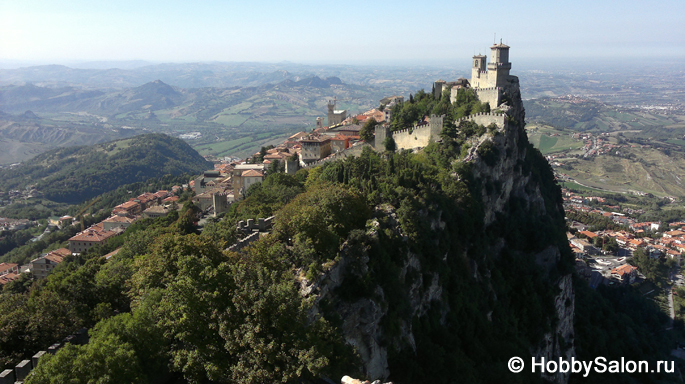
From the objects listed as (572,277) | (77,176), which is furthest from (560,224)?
(77,176)

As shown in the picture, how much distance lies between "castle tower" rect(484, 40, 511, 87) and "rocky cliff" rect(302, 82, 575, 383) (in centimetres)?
200

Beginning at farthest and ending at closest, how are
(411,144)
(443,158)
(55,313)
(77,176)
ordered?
(77,176) → (411,144) → (443,158) → (55,313)

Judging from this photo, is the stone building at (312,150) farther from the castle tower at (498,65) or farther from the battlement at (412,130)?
the castle tower at (498,65)

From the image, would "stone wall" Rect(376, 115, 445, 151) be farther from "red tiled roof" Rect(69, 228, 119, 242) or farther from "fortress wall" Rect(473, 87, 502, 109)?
"red tiled roof" Rect(69, 228, 119, 242)

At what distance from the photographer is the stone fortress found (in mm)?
49344

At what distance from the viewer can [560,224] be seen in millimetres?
58219

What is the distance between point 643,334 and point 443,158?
35.0 meters

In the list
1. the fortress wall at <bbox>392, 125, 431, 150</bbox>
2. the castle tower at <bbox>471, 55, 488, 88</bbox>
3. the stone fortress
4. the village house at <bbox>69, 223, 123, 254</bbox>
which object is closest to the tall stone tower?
the stone fortress

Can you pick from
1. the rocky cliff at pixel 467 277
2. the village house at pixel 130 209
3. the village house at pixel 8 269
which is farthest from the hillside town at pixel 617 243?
the village house at pixel 8 269

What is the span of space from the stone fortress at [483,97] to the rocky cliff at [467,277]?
0.58m

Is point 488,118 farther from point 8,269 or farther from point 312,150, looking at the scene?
point 8,269

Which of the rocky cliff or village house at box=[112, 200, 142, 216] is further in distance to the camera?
village house at box=[112, 200, 142, 216]

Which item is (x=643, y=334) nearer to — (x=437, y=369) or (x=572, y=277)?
(x=572, y=277)

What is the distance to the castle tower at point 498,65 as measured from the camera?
52562 millimetres
